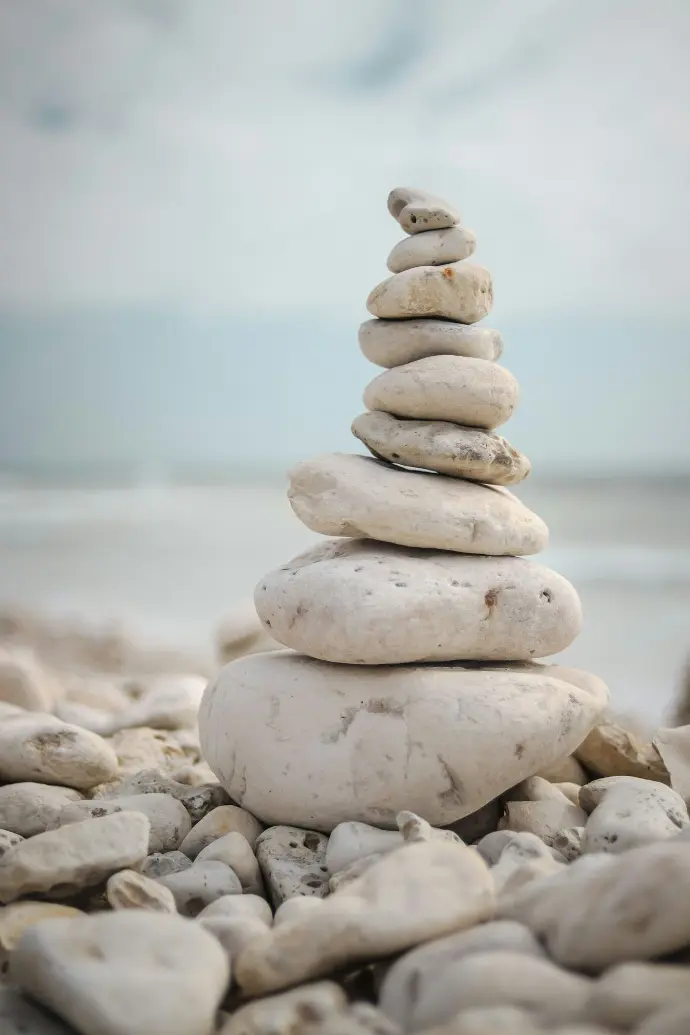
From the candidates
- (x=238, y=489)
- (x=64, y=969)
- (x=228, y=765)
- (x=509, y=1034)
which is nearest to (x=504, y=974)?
(x=509, y=1034)

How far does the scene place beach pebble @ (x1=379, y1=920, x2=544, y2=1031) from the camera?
1802 millimetres

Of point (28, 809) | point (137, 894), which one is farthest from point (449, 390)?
point (28, 809)

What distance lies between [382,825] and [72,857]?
3.34 feet

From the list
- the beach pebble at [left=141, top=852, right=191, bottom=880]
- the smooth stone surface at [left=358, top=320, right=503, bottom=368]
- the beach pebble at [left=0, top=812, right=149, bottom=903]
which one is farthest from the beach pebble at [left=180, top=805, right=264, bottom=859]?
the smooth stone surface at [left=358, top=320, right=503, bottom=368]

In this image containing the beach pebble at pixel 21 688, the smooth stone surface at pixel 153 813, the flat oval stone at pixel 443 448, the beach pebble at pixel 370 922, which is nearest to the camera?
the beach pebble at pixel 370 922

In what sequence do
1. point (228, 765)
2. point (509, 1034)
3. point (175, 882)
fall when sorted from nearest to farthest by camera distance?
1. point (509, 1034)
2. point (175, 882)
3. point (228, 765)

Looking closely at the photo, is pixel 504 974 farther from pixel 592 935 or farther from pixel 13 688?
pixel 13 688

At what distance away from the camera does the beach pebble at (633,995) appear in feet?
5.09

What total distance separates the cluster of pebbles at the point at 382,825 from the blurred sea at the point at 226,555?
371 cm

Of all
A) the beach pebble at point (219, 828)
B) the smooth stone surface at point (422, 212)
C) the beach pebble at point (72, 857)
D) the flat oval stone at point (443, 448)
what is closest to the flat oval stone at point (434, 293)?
the smooth stone surface at point (422, 212)

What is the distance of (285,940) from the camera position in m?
1.92

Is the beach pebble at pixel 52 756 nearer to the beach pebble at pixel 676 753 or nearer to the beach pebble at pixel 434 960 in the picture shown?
the beach pebble at pixel 434 960

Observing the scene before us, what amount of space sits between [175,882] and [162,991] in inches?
31.8

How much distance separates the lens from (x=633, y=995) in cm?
157
